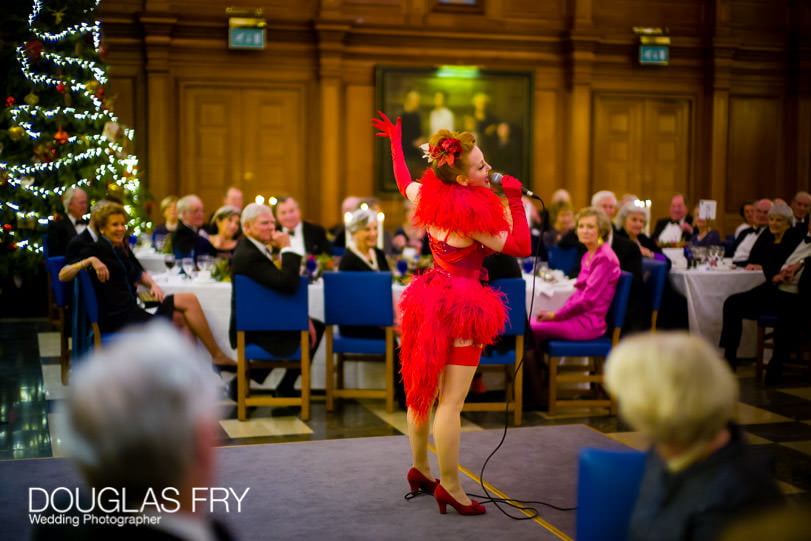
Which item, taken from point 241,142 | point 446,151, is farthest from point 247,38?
point 446,151

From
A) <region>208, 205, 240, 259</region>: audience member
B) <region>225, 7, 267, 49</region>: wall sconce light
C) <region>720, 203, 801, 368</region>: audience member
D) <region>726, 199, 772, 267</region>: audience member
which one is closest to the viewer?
<region>720, 203, 801, 368</region>: audience member

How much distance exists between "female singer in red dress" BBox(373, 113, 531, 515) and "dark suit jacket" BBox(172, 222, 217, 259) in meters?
3.98

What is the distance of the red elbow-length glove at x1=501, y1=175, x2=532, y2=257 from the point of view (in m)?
3.30

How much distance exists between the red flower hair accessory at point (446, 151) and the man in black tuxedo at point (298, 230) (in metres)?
3.48

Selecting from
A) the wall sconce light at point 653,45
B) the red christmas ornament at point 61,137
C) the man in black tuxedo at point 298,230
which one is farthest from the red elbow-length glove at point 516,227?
the wall sconce light at point 653,45

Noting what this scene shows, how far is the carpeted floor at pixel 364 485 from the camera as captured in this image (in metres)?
3.24

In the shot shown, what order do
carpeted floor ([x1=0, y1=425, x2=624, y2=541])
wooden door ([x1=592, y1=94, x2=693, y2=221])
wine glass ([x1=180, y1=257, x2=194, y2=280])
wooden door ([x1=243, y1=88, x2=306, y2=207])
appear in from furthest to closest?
wooden door ([x1=592, y1=94, x2=693, y2=221])
wooden door ([x1=243, y1=88, x2=306, y2=207])
wine glass ([x1=180, y1=257, x2=194, y2=280])
carpeted floor ([x1=0, y1=425, x2=624, y2=541])

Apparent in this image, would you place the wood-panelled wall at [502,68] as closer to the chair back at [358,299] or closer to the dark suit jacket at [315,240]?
the dark suit jacket at [315,240]

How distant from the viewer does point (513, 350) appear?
17.3 feet

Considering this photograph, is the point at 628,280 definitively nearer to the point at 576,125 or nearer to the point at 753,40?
the point at 576,125

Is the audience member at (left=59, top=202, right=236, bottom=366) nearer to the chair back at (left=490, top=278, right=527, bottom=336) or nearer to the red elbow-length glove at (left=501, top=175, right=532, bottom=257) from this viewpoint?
the chair back at (left=490, top=278, right=527, bottom=336)

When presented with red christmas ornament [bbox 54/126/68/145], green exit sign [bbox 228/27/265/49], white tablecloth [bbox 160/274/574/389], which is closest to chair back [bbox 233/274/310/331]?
white tablecloth [bbox 160/274/574/389]

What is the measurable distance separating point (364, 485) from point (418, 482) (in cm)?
28

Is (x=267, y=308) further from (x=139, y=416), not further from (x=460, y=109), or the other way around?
(x=460, y=109)
